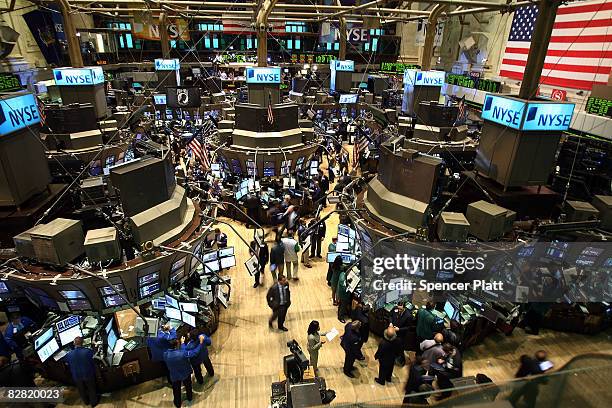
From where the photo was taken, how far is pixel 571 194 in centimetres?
1251

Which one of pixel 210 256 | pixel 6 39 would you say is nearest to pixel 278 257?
pixel 210 256

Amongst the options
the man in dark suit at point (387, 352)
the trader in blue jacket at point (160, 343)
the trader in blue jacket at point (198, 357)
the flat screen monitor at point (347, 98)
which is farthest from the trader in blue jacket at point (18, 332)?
the flat screen monitor at point (347, 98)

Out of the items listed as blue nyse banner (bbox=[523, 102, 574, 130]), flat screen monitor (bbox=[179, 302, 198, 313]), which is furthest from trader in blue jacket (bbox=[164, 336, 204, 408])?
blue nyse banner (bbox=[523, 102, 574, 130])

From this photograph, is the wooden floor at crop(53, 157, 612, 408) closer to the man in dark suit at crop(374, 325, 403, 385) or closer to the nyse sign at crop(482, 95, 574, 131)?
the man in dark suit at crop(374, 325, 403, 385)

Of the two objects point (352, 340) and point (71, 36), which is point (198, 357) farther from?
point (71, 36)

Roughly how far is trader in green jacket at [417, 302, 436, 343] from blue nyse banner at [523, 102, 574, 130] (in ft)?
16.4

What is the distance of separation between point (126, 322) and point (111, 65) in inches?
1290

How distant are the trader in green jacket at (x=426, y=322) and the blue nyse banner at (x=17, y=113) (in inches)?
363

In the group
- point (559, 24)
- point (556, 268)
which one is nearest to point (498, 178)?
point (556, 268)

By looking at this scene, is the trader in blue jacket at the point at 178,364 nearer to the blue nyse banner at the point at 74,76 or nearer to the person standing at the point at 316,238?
the person standing at the point at 316,238

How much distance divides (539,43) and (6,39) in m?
24.5

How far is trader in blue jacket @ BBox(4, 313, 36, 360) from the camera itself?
6980mm

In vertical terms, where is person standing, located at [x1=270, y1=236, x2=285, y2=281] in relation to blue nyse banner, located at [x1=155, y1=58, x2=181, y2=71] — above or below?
below

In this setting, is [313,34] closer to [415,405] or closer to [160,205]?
[160,205]
